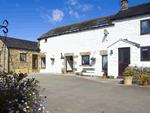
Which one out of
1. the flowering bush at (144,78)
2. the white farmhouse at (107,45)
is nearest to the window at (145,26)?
the white farmhouse at (107,45)

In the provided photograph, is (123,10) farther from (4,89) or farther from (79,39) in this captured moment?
(4,89)

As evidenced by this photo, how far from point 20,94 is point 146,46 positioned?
10.8m

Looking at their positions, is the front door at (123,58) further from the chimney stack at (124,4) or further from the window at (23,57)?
the window at (23,57)

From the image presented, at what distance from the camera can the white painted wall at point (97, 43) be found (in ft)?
38.0

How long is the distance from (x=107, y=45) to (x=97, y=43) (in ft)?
3.71

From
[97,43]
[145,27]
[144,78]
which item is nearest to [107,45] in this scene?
[97,43]

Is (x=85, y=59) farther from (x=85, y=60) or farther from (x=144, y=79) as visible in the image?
(x=144, y=79)

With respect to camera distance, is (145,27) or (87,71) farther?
(87,71)

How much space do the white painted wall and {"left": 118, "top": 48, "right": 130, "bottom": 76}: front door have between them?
357 millimetres

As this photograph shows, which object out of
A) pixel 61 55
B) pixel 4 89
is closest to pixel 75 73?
pixel 61 55

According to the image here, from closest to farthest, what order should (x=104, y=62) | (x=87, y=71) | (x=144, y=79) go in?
1. (x=144, y=79)
2. (x=104, y=62)
3. (x=87, y=71)

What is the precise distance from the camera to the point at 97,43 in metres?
13.9

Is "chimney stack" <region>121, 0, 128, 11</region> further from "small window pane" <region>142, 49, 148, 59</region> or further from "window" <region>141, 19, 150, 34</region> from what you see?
"small window pane" <region>142, 49, 148, 59</region>

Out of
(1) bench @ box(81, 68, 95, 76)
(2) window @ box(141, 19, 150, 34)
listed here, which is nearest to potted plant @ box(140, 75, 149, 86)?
(2) window @ box(141, 19, 150, 34)
